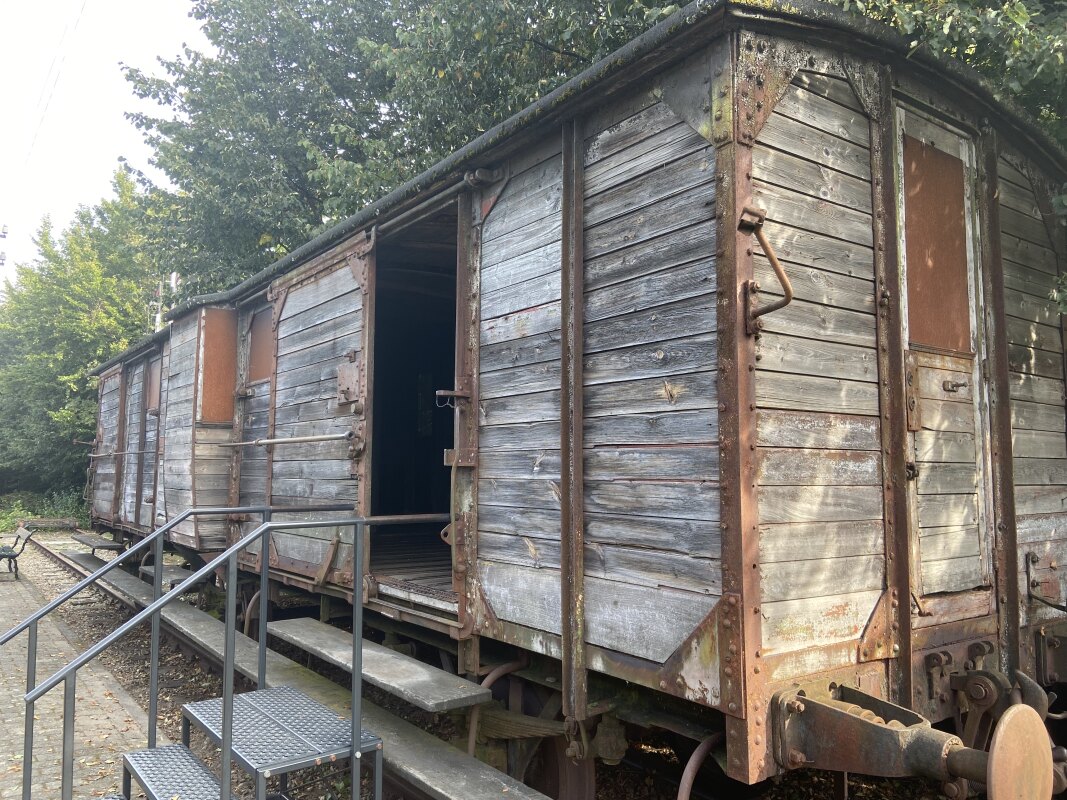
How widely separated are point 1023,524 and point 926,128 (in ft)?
6.86

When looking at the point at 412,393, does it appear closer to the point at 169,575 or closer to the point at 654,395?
the point at 169,575

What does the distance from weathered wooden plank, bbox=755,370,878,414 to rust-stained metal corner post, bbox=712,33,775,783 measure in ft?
0.31

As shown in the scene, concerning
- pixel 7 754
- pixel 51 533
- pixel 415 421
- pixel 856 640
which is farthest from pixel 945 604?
→ pixel 51 533

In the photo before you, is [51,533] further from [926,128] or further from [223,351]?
[926,128]

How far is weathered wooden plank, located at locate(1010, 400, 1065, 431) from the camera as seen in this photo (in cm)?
390

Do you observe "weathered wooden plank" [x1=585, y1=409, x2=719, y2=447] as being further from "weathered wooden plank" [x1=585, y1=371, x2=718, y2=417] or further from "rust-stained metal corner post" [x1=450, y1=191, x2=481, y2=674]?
"rust-stained metal corner post" [x1=450, y1=191, x2=481, y2=674]

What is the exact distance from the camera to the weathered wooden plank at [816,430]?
2.74m

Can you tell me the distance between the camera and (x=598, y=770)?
14.9 ft

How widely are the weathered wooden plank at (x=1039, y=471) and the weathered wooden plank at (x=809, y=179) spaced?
1.73 meters

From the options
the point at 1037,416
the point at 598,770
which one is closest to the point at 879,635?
the point at 1037,416

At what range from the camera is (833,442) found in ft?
9.70

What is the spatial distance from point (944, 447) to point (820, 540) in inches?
40.3

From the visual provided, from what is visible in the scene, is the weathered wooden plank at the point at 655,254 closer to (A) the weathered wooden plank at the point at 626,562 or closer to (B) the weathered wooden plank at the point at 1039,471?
(A) the weathered wooden plank at the point at 626,562

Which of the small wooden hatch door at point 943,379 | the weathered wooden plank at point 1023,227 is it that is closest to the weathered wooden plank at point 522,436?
the small wooden hatch door at point 943,379
